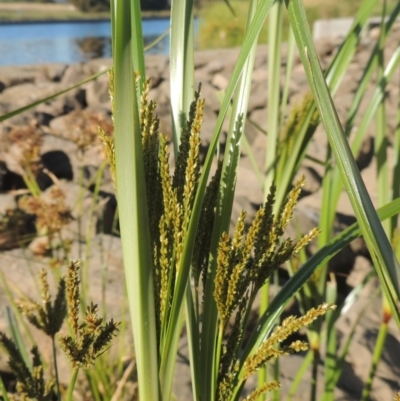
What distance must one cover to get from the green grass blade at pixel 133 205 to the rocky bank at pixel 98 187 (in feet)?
1.51

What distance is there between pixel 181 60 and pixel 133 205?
17cm

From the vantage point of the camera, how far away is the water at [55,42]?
19.3 ft

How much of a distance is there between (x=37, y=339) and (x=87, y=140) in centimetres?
43

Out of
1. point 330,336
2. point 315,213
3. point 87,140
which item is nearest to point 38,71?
point 315,213

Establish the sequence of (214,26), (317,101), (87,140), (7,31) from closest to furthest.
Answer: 1. (317,101)
2. (87,140)
3. (7,31)
4. (214,26)

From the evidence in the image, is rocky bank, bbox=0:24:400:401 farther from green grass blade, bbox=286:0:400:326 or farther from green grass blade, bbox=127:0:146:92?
green grass blade, bbox=286:0:400:326

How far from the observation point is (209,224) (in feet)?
1.40

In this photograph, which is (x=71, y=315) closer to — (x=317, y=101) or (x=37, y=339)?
(x=317, y=101)

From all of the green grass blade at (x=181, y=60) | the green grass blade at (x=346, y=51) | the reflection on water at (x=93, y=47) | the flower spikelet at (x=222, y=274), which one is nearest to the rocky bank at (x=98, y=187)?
the green grass blade at (x=346, y=51)

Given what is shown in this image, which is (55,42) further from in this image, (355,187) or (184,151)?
(355,187)

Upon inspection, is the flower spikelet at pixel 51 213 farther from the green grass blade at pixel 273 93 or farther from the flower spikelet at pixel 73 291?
the flower spikelet at pixel 73 291

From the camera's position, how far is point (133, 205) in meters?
0.37

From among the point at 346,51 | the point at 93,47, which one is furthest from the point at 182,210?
the point at 93,47

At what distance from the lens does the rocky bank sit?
3.91 feet
